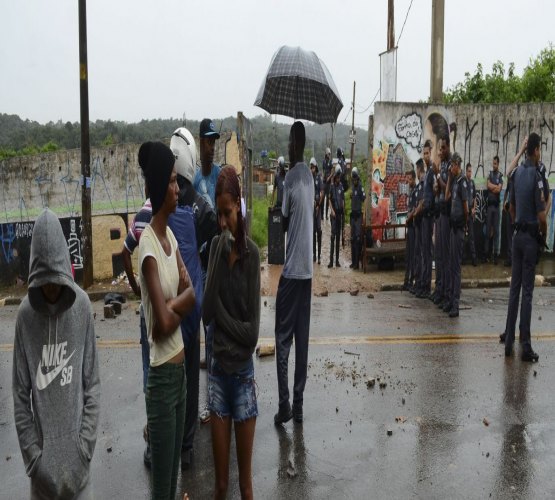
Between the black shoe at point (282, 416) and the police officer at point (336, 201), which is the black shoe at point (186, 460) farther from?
the police officer at point (336, 201)

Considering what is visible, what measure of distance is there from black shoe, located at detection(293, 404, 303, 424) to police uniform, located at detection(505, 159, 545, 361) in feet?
9.77

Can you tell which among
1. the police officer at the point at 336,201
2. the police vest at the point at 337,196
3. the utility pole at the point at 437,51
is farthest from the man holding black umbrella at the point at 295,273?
the utility pole at the point at 437,51

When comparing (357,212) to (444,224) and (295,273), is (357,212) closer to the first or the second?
(444,224)

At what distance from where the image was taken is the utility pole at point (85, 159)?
12.6 meters

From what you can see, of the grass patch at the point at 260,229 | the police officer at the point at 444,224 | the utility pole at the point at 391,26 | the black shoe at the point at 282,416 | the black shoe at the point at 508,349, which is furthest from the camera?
the utility pole at the point at 391,26

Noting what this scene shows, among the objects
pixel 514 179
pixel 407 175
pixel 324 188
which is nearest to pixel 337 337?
pixel 514 179

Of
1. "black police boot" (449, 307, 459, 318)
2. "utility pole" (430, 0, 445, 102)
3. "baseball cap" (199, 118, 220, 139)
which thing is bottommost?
"black police boot" (449, 307, 459, 318)

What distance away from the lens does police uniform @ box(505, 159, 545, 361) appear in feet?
22.7

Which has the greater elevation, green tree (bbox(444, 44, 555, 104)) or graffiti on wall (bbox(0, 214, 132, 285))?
green tree (bbox(444, 44, 555, 104))

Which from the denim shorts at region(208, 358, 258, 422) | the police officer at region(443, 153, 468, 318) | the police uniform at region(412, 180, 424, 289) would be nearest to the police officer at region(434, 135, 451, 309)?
the police officer at region(443, 153, 468, 318)

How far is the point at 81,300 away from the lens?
2.82m

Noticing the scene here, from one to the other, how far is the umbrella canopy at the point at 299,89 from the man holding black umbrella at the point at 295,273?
2.39 feet

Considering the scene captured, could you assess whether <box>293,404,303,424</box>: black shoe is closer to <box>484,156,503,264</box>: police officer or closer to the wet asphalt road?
the wet asphalt road

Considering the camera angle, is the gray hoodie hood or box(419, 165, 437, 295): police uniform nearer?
the gray hoodie hood
